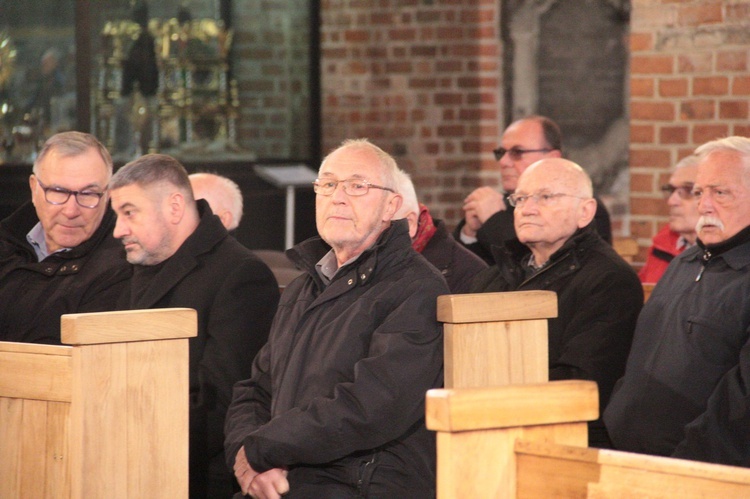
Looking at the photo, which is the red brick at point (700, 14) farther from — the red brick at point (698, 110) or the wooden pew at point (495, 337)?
the wooden pew at point (495, 337)

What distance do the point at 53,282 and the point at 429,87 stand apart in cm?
363

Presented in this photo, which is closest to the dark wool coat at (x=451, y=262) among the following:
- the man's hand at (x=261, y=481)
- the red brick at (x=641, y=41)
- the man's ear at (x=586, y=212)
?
the man's ear at (x=586, y=212)

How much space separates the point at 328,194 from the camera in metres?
3.02

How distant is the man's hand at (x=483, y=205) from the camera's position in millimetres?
4492

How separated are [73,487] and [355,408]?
2.17 feet

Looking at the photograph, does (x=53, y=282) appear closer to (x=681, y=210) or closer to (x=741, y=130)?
(x=681, y=210)

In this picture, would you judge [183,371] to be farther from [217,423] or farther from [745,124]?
[745,124]

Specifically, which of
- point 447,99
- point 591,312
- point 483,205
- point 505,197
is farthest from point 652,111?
point 447,99

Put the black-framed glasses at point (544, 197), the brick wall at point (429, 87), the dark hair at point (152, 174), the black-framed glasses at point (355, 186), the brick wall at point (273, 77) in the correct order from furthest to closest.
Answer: the brick wall at point (273, 77) → the brick wall at point (429, 87) → the black-framed glasses at point (544, 197) → the dark hair at point (152, 174) → the black-framed glasses at point (355, 186)

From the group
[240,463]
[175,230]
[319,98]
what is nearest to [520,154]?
[175,230]

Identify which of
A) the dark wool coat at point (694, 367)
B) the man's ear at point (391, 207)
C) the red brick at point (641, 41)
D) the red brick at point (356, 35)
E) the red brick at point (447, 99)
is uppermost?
the red brick at point (356, 35)

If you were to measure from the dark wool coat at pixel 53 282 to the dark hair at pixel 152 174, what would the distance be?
0.26 meters

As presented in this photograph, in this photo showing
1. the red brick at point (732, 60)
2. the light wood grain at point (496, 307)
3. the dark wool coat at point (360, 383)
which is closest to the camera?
the light wood grain at point (496, 307)

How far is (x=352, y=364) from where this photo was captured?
109 inches
